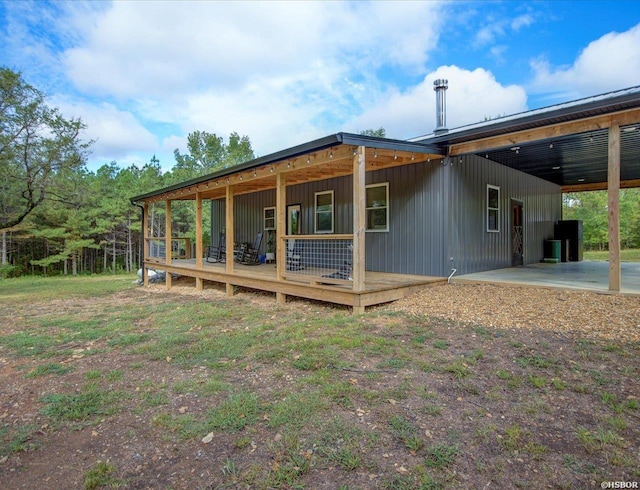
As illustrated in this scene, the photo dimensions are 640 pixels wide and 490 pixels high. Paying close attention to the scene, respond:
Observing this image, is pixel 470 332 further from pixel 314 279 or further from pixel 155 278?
pixel 155 278

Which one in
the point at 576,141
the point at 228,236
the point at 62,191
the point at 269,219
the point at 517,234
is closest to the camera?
the point at 576,141

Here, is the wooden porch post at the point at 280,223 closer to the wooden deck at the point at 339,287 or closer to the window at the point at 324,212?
the wooden deck at the point at 339,287

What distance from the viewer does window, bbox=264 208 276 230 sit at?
1159 centimetres

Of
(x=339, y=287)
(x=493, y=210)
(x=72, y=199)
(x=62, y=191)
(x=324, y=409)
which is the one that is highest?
(x=62, y=191)

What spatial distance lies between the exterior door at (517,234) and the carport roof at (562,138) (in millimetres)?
1115

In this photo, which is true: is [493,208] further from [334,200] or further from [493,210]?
[334,200]

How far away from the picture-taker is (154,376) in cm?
338

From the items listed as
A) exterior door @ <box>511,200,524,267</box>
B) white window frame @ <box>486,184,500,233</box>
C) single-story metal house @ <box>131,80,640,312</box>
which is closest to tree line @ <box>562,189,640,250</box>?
single-story metal house @ <box>131,80,640,312</box>

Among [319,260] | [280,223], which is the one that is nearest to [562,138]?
[280,223]

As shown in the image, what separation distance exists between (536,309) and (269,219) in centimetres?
849

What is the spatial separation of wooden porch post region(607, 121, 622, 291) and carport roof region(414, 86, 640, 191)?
268 millimetres

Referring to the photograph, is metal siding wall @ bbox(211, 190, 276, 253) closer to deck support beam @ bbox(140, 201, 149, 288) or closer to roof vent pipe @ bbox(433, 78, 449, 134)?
deck support beam @ bbox(140, 201, 149, 288)

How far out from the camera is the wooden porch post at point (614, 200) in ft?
16.4

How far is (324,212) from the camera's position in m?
9.75
